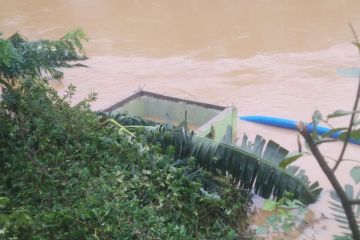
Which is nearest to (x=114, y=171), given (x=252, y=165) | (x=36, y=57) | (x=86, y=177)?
(x=86, y=177)

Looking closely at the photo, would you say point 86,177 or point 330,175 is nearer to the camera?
point 330,175

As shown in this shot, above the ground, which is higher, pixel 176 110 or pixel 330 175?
pixel 330 175

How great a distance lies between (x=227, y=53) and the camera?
6.17 meters

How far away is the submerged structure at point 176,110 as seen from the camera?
3730mm

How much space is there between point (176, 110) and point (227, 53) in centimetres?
236

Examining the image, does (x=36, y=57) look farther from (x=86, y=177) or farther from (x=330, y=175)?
(x=330, y=175)

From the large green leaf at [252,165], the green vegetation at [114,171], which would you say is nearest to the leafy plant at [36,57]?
the green vegetation at [114,171]

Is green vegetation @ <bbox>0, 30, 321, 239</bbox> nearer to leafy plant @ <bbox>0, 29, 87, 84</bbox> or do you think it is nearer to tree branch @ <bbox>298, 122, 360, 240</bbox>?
leafy plant @ <bbox>0, 29, 87, 84</bbox>

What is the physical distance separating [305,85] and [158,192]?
301 centimetres

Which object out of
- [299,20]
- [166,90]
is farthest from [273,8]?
[166,90]

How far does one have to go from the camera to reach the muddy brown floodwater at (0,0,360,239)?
467cm

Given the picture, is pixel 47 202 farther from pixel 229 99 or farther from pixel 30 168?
pixel 229 99

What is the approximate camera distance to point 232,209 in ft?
8.77

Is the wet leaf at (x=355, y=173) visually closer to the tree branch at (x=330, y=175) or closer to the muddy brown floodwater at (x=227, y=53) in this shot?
the tree branch at (x=330, y=175)
